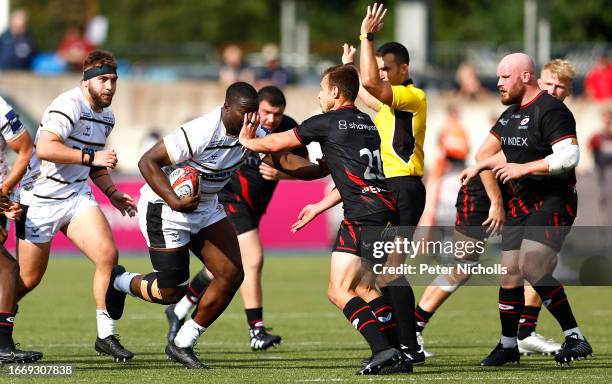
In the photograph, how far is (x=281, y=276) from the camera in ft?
64.0

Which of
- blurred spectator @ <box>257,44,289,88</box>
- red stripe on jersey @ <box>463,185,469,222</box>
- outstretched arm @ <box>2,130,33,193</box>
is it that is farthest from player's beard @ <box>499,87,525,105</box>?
blurred spectator @ <box>257,44,289,88</box>

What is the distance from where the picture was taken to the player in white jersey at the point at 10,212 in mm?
9914

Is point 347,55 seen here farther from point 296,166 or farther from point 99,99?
point 99,99

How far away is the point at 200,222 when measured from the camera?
1023 centimetres

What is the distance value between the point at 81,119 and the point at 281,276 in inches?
366

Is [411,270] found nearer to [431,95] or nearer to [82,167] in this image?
[82,167]

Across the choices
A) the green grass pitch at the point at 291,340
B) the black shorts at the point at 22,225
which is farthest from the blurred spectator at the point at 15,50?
A: the black shorts at the point at 22,225

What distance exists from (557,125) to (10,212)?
4.26 m

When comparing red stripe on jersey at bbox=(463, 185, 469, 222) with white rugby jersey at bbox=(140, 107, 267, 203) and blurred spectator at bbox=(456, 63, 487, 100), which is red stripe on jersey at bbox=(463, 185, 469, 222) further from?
blurred spectator at bbox=(456, 63, 487, 100)

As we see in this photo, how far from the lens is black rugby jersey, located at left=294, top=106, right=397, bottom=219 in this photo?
964 cm

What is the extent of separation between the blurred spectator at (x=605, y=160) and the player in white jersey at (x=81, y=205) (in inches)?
439

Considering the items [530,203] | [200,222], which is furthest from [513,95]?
[200,222]

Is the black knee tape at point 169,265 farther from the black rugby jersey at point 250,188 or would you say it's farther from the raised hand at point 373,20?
the black rugby jersey at point 250,188

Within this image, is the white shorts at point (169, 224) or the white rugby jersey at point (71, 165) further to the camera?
the white rugby jersey at point (71, 165)
